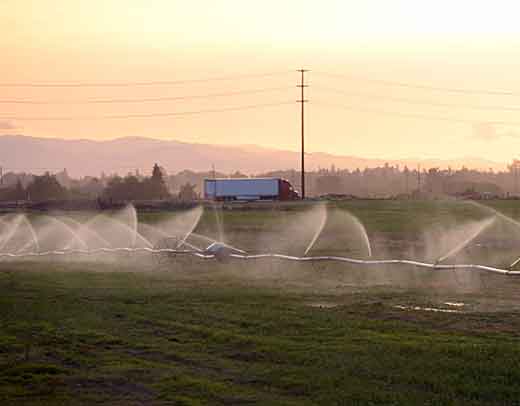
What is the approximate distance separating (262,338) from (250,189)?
85.7 meters

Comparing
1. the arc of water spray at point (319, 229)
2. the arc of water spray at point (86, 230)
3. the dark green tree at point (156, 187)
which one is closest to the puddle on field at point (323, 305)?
the arc of water spray at point (319, 229)

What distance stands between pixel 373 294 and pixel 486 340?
840cm

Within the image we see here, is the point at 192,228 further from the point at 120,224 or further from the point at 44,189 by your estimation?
the point at 44,189

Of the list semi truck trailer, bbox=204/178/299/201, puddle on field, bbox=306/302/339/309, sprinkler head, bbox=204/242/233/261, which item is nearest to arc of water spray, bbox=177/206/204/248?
sprinkler head, bbox=204/242/233/261

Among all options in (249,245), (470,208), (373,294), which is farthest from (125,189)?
(373,294)

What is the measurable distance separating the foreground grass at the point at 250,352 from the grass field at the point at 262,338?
34mm

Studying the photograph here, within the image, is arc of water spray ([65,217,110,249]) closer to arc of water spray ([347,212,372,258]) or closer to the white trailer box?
arc of water spray ([347,212,372,258])

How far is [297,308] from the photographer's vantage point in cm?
2348

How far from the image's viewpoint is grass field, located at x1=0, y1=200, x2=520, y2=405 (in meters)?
14.9

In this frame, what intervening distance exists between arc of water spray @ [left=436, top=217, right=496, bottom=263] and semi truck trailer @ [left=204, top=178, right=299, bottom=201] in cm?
4779

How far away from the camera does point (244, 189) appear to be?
105 m

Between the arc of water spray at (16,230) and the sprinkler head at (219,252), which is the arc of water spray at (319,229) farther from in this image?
the arc of water spray at (16,230)

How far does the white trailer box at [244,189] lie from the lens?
10389 cm

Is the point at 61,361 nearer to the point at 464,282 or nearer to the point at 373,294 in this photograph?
the point at 373,294
